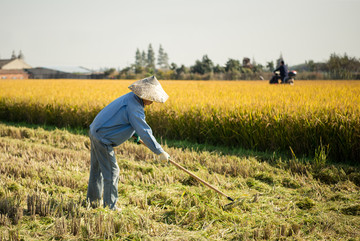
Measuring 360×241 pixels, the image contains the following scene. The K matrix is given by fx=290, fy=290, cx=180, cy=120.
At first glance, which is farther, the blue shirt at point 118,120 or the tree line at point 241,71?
the tree line at point 241,71

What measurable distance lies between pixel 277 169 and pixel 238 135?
1532mm

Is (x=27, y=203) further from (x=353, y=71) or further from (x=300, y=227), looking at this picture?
(x=353, y=71)

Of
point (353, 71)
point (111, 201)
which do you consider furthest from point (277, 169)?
point (353, 71)

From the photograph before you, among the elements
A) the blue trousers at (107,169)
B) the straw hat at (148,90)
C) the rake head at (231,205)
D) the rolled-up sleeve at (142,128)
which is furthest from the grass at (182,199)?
the straw hat at (148,90)

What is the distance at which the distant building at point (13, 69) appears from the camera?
4169 cm

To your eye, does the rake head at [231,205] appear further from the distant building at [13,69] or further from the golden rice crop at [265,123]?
the distant building at [13,69]

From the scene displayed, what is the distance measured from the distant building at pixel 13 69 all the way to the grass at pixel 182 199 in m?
43.2

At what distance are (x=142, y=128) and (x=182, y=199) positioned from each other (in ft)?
3.37

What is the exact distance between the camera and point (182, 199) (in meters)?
3.24

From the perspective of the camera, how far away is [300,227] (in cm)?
274

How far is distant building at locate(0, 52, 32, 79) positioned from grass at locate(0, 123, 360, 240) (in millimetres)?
43201

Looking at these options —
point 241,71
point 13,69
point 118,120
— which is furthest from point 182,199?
point 13,69

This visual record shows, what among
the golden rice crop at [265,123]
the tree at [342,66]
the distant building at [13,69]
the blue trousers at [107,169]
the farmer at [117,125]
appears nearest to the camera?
the farmer at [117,125]

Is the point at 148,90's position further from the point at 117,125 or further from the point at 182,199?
the point at 182,199
